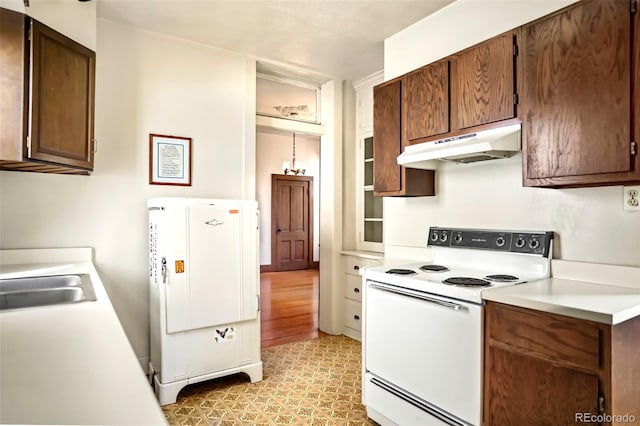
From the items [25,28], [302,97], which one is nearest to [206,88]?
[302,97]

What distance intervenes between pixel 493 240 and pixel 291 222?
6.32m

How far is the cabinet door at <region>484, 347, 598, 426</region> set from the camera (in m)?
1.38

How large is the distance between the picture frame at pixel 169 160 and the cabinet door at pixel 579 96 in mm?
2445

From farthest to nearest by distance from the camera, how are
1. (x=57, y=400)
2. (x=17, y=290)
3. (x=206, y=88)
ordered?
1. (x=206, y=88)
2. (x=17, y=290)
3. (x=57, y=400)

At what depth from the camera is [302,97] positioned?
13.1 feet

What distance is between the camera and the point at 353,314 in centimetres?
381

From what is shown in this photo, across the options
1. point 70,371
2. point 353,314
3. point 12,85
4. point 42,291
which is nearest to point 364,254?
point 353,314

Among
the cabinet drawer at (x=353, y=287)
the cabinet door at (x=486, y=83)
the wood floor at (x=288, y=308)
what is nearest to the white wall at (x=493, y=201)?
the cabinet door at (x=486, y=83)

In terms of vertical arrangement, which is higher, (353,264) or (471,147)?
(471,147)

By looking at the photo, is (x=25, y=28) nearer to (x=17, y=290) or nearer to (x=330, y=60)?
(x=17, y=290)

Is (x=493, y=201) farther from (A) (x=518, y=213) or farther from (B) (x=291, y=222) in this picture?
(B) (x=291, y=222)

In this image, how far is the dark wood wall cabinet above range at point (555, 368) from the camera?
52.0 inches

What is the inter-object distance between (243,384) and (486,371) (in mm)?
1840

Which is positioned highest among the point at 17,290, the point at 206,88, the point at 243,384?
the point at 206,88
